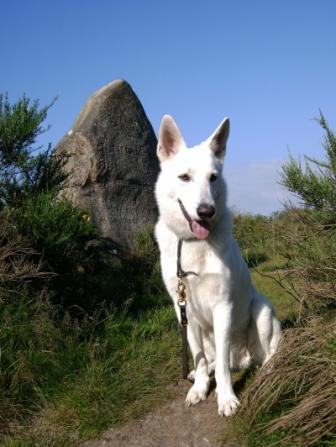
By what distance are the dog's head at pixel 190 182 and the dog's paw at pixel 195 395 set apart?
3.53 feet

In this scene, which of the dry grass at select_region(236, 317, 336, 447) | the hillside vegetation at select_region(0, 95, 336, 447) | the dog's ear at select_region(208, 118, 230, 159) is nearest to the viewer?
the dry grass at select_region(236, 317, 336, 447)

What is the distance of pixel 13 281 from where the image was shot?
159 inches

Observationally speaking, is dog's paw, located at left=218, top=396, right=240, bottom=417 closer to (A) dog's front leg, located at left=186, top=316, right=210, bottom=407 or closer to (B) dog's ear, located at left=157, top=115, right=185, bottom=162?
(A) dog's front leg, located at left=186, top=316, right=210, bottom=407

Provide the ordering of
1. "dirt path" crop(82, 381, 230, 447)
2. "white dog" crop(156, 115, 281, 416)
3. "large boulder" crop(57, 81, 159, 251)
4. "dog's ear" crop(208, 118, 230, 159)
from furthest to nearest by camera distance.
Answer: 1. "large boulder" crop(57, 81, 159, 251)
2. "dog's ear" crop(208, 118, 230, 159)
3. "white dog" crop(156, 115, 281, 416)
4. "dirt path" crop(82, 381, 230, 447)

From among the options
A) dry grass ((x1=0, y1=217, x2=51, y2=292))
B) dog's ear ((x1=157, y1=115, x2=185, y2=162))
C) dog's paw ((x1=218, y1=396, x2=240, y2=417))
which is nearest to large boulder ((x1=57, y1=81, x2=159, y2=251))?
dry grass ((x1=0, y1=217, x2=51, y2=292))

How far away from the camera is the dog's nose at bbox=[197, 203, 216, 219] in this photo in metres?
3.00

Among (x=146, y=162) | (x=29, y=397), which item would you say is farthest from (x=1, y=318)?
(x=146, y=162)

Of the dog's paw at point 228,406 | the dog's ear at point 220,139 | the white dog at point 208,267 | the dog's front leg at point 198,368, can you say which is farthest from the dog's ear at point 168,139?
the dog's paw at point 228,406

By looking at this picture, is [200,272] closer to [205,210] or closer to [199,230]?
[199,230]

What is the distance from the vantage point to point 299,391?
263 cm

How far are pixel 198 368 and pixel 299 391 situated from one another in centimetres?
93

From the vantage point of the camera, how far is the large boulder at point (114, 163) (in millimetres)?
6836

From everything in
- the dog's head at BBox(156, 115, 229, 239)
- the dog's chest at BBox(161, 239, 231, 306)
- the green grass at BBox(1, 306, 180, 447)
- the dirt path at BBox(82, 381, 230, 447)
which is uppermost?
the dog's head at BBox(156, 115, 229, 239)

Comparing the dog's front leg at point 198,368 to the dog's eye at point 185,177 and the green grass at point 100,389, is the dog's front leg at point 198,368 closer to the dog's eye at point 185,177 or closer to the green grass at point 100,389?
the green grass at point 100,389
